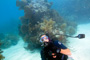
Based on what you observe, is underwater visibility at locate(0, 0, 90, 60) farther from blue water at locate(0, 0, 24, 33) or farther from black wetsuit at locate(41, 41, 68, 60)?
blue water at locate(0, 0, 24, 33)

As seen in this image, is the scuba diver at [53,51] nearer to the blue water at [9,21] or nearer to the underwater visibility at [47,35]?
the underwater visibility at [47,35]

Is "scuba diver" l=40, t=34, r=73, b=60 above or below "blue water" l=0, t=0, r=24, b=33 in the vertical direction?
below

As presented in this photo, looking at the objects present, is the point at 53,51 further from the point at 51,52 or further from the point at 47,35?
the point at 47,35

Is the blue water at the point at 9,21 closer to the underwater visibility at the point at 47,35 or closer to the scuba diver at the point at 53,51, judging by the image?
the underwater visibility at the point at 47,35

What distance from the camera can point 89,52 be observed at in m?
5.80

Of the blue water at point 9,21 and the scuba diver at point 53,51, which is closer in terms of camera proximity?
the scuba diver at point 53,51

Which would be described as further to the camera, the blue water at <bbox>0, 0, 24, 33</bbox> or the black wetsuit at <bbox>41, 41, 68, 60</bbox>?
the blue water at <bbox>0, 0, 24, 33</bbox>

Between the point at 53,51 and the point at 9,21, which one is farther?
the point at 9,21

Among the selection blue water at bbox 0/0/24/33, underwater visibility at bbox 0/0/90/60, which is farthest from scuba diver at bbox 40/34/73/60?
blue water at bbox 0/0/24/33

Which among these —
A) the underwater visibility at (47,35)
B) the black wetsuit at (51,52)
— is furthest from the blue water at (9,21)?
the black wetsuit at (51,52)

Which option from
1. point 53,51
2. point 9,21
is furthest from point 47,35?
point 9,21

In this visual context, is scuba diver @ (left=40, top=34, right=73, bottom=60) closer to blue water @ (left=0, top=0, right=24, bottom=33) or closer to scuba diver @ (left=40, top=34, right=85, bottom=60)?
scuba diver @ (left=40, top=34, right=85, bottom=60)

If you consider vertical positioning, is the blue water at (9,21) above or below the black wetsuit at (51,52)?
above

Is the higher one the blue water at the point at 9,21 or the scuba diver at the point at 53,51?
the blue water at the point at 9,21
